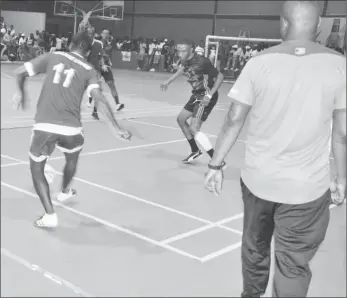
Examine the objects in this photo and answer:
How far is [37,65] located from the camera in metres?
3.94

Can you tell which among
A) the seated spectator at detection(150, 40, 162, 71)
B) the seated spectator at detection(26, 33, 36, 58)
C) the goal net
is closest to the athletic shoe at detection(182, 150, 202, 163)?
the seated spectator at detection(26, 33, 36, 58)

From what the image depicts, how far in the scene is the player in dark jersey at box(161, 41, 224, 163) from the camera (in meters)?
6.59

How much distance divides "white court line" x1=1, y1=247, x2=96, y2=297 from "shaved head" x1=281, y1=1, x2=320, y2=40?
6.77 feet

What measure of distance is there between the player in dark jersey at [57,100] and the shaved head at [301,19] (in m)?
1.80

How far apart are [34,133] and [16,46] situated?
18.4 m

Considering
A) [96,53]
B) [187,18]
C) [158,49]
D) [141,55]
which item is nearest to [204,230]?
[96,53]

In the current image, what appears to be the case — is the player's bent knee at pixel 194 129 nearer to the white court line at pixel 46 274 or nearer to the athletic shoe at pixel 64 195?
the athletic shoe at pixel 64 195

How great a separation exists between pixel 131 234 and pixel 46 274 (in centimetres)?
105

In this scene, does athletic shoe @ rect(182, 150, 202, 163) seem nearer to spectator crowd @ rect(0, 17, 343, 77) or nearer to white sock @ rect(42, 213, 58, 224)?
white sock @ rect(42, 213, 58, 224)

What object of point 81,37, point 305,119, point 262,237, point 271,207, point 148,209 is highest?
point 81,37

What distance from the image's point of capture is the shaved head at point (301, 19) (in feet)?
7.84

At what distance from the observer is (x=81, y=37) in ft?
13.2

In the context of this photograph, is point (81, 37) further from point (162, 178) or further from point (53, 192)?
point (162, 178)

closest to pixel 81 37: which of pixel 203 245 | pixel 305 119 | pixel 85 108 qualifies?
pixel 203 245
